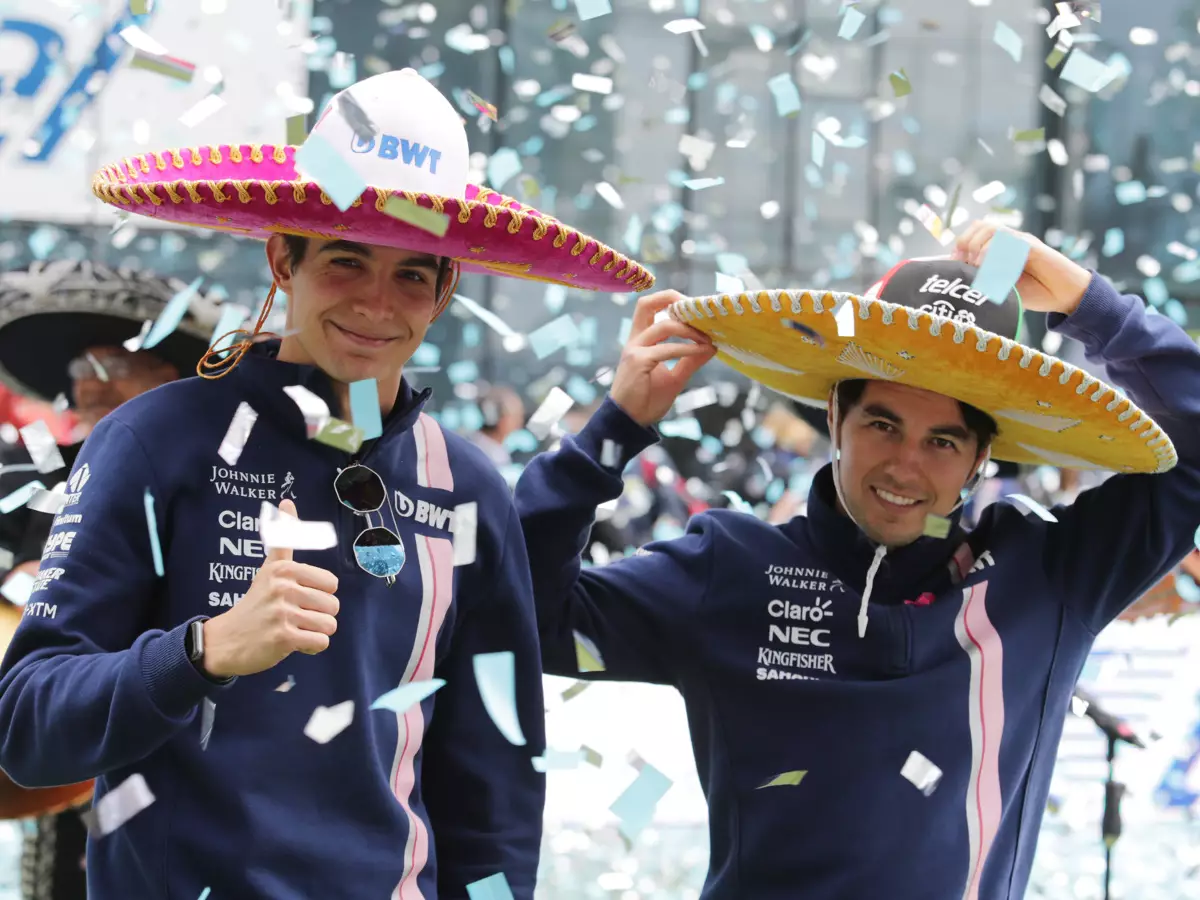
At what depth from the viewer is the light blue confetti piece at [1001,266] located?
2168 mm

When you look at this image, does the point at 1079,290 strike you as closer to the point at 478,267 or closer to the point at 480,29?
the point at 478,267

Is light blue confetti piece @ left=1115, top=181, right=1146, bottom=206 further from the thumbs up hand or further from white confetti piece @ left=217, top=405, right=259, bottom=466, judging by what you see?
the thumbs up hand

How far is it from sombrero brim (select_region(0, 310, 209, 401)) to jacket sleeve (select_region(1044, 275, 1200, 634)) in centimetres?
185

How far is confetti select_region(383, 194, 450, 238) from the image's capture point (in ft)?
5.61

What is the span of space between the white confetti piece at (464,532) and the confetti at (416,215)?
0.42 meters

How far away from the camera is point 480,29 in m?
10.3

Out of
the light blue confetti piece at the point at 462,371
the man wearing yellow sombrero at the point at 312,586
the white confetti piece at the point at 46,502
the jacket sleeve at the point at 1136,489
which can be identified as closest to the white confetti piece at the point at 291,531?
the man wearing yellow sombrero at the point at 312,586

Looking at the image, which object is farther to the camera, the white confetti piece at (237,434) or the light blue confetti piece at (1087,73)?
the light blue confetti piece at (1087,73)

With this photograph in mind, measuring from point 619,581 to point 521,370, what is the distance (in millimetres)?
7866

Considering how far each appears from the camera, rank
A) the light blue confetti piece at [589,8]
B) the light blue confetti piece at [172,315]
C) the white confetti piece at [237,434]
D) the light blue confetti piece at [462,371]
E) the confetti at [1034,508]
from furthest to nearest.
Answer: the light blue confetti piece at [462,371], the light blue confetti piece at [172,315], the light blue confetti piece at [589,8], the confetti at [1034,508], the white confetti piece at [237,434]

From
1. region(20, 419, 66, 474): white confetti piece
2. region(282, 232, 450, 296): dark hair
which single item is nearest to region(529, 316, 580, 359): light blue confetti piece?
region(282, 232, 450, 296): dark hair

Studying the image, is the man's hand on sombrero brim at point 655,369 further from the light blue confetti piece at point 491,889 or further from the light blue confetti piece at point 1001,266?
the light blue confetti piece at point 491,889

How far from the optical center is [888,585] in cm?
229

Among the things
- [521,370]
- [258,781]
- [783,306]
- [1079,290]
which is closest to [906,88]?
[1079,290]
